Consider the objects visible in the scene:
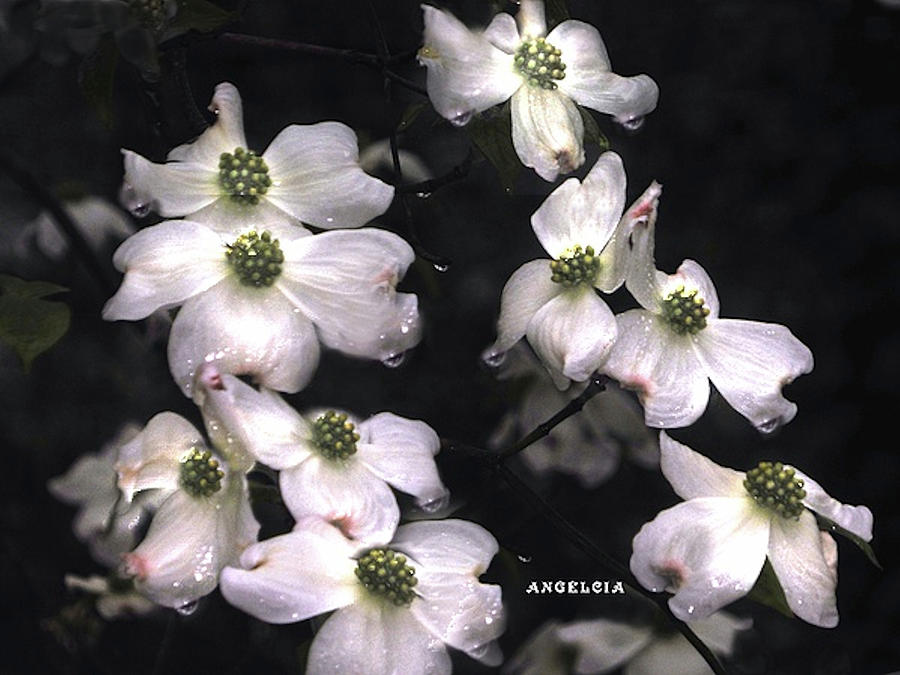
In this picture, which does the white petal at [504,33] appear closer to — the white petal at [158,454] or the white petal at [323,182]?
the white petal at [323,182]

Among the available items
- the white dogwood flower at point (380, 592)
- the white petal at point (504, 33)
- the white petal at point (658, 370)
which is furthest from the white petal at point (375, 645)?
the white petal at point (504, 33)

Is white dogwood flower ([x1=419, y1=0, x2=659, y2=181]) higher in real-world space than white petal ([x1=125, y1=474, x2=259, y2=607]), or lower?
higher

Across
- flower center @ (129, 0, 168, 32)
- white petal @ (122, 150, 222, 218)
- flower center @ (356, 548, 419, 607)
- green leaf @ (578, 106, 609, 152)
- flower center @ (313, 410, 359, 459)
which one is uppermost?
flower center @ (129, 0, 168, 32)

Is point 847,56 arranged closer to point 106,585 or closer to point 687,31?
point 687,31

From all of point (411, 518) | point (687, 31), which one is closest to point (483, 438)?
point (411, 518)

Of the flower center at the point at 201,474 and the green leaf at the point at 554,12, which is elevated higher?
the green leaf at the point at 554,12

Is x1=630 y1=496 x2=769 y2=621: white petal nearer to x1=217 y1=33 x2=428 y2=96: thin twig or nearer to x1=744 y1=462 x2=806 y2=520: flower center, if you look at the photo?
x1=744 y1=462 x2=806 y2=520: flower center

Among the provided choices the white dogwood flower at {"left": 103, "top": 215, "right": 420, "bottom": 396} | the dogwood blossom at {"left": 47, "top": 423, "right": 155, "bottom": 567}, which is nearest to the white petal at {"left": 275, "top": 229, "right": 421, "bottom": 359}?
the white dogwood flower at {"left": 103, "top": 215, "right": 420, "bottom": 396}
